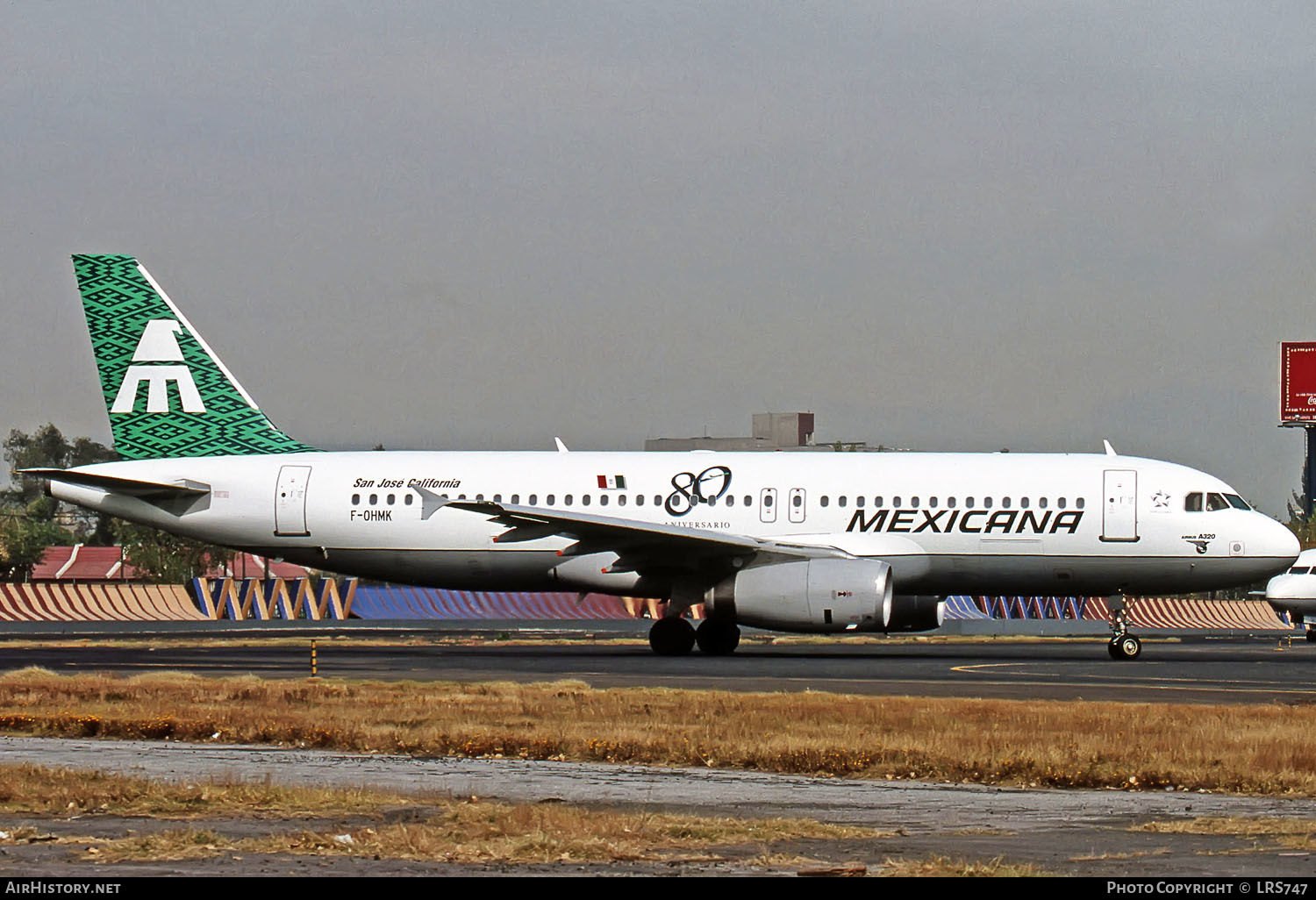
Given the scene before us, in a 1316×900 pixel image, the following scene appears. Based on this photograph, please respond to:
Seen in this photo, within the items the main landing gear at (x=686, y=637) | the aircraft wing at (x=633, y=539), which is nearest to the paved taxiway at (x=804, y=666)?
the main landing gear at (x=686, y=637)

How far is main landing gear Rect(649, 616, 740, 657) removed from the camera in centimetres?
3478

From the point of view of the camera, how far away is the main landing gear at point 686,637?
3478 cm

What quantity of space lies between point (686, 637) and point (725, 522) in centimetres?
227

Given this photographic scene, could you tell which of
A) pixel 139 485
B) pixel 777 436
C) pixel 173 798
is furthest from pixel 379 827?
pixel 777 436

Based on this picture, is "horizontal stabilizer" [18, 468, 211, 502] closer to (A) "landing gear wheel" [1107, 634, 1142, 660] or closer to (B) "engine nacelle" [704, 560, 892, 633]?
(B) "engine nacelle" [704, 560, 892, 633]

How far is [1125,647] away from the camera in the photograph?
33812 mm

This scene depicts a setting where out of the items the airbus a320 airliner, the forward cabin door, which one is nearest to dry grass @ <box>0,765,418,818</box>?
the airbus a320 airliner

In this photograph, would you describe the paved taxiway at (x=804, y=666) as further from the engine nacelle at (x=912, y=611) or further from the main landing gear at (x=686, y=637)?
the engine nacelle at (x=912, y=611)

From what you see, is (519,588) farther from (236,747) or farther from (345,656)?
(236,747)

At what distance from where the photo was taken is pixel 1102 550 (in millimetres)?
34844

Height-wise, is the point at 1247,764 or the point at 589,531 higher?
the point at 589,531
